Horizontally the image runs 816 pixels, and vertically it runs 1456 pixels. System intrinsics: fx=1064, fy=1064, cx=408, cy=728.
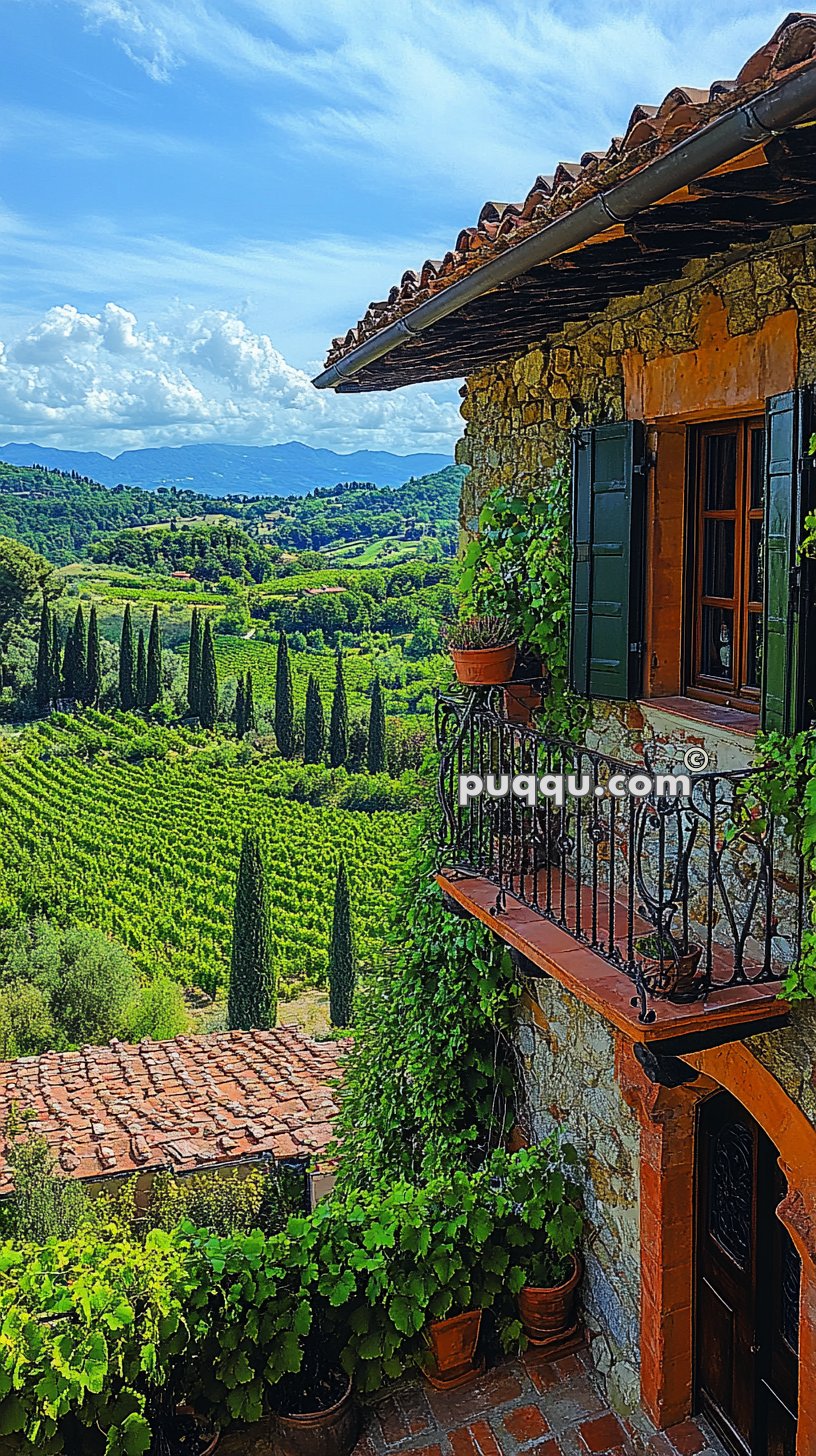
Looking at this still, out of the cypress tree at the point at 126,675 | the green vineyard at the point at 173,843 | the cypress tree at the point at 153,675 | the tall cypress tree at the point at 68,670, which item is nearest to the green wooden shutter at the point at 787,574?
the green vineyard at the point at 173,843

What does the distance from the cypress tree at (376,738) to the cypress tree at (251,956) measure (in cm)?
1833

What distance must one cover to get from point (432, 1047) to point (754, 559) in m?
3.64

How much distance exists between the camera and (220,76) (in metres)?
22.0

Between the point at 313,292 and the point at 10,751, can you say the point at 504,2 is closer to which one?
the point at 313,292

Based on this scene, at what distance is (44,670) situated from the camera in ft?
170

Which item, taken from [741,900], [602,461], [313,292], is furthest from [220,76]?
[741,900]

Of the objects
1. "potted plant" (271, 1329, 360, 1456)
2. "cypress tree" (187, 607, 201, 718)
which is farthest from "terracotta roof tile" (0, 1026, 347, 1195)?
"cypress tree" (187, 607, 201, 718)

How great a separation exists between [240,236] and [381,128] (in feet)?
274

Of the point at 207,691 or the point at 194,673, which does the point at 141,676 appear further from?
the point at 207,691

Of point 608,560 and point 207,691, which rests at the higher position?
point 608,560

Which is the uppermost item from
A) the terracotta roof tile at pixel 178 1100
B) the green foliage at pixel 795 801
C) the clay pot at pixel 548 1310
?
the green foliage at pixel 795 801

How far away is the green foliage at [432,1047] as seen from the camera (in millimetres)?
6316

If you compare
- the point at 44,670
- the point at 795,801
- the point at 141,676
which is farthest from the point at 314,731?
the point at 795,801

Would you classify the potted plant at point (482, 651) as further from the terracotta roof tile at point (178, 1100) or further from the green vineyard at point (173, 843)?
the green vineyard at point (173, 843)
